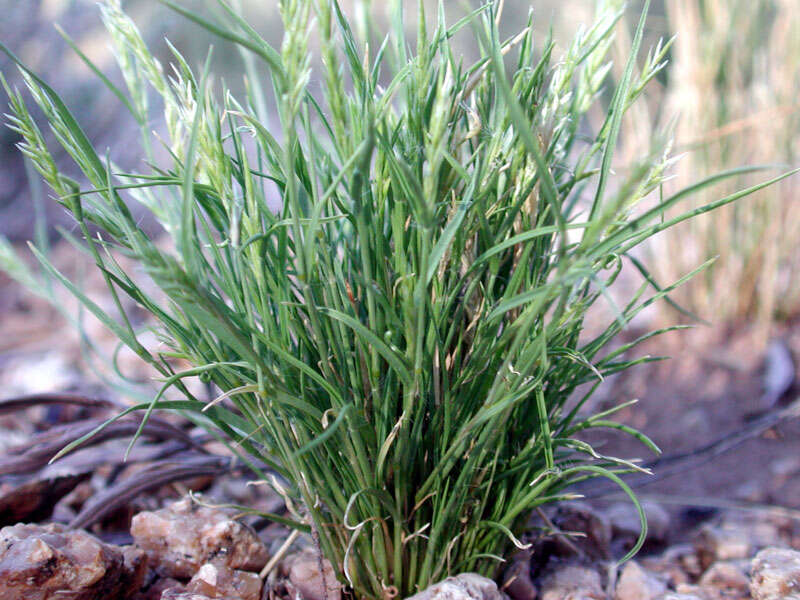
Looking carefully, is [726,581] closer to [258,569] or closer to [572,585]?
[572,585]

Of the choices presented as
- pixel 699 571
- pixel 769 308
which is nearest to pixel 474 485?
pixel 699 571

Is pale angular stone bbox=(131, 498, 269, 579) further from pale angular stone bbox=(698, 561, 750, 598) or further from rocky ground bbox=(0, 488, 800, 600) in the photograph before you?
pale angular stone bbox=(698, 561, 750, 598)

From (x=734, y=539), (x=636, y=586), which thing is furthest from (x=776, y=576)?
(x=734, y=539)

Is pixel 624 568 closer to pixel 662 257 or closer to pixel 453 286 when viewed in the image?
pixel 453 286

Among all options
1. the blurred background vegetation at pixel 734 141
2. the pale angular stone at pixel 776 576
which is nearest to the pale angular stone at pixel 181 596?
the pale angular stone at pixel 776 576

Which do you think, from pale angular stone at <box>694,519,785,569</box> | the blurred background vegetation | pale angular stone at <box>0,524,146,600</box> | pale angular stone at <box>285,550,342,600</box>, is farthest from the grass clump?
the blurred background vegetation

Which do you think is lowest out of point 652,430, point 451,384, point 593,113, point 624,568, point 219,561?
point 652,430
